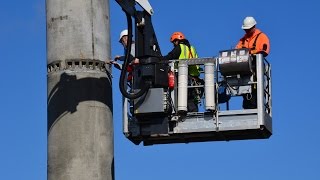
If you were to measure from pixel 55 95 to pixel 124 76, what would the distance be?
1.85 meters

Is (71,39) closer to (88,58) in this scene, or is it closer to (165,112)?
(88,58)

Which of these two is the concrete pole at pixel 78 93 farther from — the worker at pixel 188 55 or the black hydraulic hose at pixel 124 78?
Answer: the worker at pixel 188 55

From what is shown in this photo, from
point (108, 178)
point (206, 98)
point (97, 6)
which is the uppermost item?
point (97, 6)

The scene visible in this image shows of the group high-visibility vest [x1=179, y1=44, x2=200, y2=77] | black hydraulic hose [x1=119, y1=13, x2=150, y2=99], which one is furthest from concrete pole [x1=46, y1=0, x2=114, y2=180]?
high-visibility vest [x1=179, y1=44, x2=200, y2=77]

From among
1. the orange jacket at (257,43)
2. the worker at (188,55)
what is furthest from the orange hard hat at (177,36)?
the orange jacket at (257,43)

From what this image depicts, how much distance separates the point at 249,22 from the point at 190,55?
164cm

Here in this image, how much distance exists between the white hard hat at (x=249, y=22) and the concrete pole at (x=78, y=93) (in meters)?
3.39

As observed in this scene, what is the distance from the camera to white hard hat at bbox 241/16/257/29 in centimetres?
2956

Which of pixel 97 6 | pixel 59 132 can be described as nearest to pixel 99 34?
pixel 97 6

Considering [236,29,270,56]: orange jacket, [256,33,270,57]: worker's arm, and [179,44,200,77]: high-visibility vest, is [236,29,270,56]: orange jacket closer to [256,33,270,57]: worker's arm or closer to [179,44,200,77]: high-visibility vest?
[256,33,270,57]: worker's arm

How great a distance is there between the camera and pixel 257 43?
95.5ft

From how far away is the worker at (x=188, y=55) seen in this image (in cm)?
2884

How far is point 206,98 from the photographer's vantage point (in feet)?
92.9

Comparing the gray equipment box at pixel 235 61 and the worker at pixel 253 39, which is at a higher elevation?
the worker at pixel 253 39
